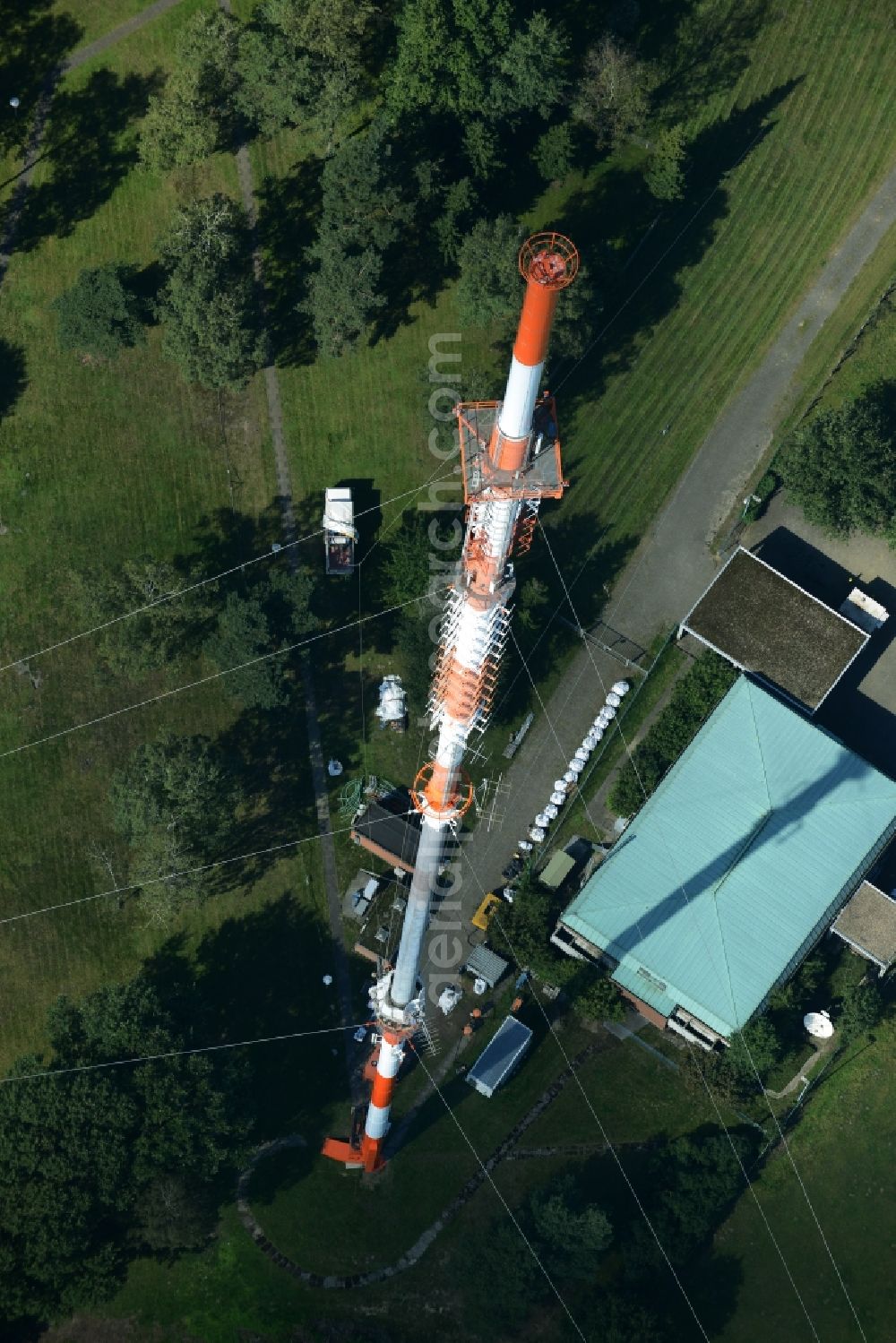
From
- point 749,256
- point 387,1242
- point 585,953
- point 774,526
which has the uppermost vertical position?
point 749,256

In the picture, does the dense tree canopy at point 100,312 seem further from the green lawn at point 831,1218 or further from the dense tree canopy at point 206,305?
the green lawn at point 831,1218

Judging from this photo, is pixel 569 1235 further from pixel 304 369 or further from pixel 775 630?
pixel 304 369

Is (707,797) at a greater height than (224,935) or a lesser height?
lesser

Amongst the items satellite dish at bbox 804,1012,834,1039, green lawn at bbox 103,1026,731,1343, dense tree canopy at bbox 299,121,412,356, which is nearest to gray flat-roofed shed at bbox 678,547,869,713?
satellite dish at bbox 804,1012,834,1039

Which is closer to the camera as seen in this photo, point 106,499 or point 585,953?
point 585,953

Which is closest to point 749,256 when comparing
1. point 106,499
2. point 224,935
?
point 106,499

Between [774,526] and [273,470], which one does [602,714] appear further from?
[273,470]

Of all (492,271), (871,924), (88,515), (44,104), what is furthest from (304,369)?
(871,924)

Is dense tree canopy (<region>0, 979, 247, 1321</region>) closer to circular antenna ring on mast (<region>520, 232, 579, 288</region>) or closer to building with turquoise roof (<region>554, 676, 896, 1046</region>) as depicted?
building with turquoise roof (<region>554, 676, 896, 1046</region>)
